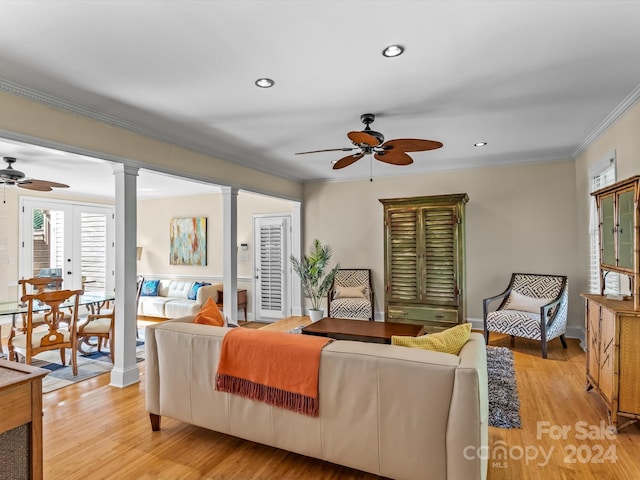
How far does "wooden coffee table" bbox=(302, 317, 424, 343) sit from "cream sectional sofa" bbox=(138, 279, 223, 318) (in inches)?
120

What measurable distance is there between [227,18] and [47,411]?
3.37 m

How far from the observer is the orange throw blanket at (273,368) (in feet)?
6.78

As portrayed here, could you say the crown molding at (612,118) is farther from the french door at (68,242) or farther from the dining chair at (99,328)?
the french door at (68,242)

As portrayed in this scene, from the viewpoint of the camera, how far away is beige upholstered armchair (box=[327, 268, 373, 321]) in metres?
5.64

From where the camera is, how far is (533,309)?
4.78 meters

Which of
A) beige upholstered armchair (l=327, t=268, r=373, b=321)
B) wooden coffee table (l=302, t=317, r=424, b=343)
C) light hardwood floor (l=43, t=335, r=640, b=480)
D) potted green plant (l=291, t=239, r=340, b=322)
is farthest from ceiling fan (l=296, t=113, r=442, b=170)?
potted green plant (l=291, t=239, r=340, b=322)

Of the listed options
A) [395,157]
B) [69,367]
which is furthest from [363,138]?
[69,367]

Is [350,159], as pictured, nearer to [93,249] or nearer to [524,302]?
[524,302]

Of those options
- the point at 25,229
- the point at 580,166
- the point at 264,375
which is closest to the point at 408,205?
the point at 580,166

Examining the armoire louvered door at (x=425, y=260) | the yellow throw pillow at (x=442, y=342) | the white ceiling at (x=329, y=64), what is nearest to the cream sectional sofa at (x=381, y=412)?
the yellow throw pillow at (x=442, y=342)

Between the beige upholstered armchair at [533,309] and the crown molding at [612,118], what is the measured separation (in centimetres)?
171

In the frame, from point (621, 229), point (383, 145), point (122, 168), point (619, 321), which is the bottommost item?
point (619, 321)

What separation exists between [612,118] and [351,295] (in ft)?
13.0

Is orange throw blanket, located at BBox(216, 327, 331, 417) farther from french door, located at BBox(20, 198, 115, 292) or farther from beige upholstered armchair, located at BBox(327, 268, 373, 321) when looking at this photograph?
french door, located at BBox(20, 198, 115, 292)
